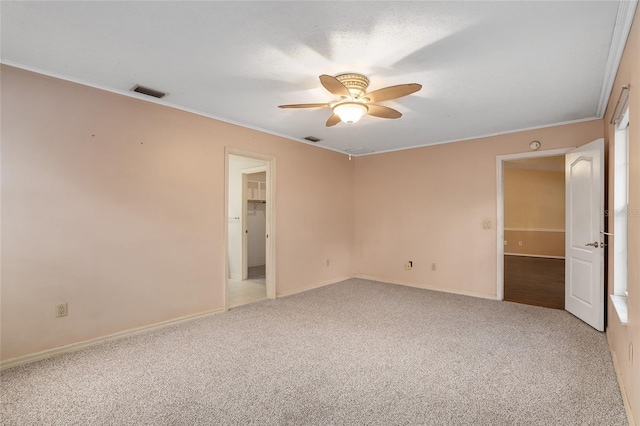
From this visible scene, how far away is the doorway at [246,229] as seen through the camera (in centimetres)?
449

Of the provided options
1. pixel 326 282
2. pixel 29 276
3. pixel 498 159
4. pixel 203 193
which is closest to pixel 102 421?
pixel 29 276

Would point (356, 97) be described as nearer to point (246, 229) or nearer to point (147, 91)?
point (147, 91)

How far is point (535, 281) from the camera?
5637 millimetres

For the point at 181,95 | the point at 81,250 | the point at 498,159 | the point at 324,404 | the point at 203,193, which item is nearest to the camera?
the point at 324,404

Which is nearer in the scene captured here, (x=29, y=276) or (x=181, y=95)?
(x=29, y=276)

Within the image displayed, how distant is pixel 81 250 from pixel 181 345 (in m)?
1.22

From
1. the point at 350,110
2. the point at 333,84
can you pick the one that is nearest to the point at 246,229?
the point at 350,110

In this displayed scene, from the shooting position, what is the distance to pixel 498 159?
4.54 metres

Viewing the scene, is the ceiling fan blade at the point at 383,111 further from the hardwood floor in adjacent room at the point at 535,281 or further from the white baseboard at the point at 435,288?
the hardwood floor in adjacent room at the point at 535,281

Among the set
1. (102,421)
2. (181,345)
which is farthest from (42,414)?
(181,345)

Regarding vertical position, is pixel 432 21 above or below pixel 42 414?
above

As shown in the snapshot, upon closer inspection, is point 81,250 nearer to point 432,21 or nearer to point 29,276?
point 29,276

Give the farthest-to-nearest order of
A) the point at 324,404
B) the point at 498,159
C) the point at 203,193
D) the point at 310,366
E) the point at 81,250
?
1. the point at 498,159
2. the point at 203,193
3. the point at 81,250
4. the point at 310,366
5. the point at 324,404

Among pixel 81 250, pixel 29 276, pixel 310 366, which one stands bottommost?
pixel 310 366
